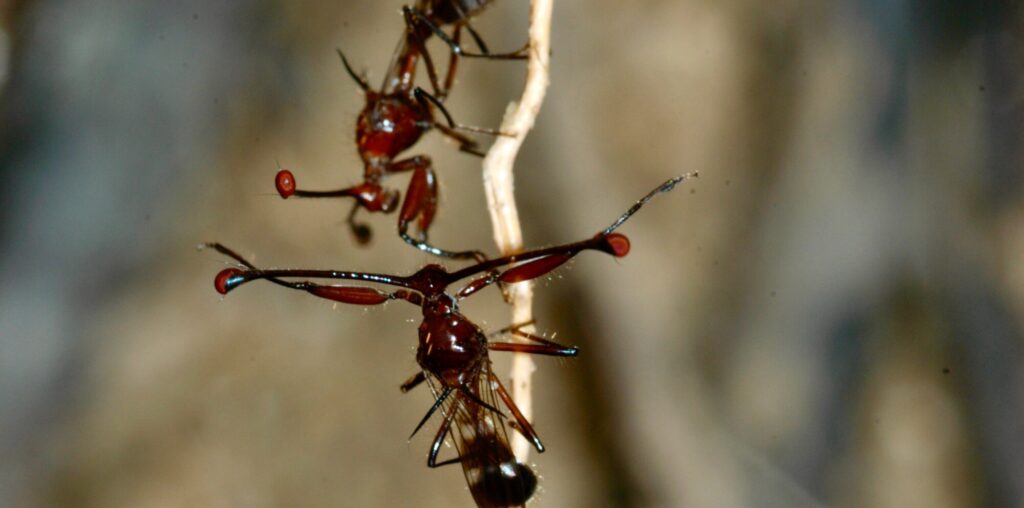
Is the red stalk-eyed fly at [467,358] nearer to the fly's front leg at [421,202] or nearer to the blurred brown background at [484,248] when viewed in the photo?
the fly's front leg at [421,202]

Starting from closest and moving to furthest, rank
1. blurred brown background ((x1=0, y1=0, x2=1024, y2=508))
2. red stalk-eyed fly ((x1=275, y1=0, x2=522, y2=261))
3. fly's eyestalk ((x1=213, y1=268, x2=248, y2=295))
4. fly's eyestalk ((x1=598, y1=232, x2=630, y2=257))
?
fly's eyestalk ((x1=598, y1=232, x2=630, y2=257)), fly's eyestalk ((x1=213, y1=268, x2=248, y2=295)), red stalk-eyed fly ((x1=275, y1=0, x2=522, y2=261)), blurred brown background ((x1=0, y1=0, x2=1024, y2=508))

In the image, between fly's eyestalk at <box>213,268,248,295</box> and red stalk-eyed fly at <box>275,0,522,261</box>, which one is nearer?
fly's eyestalk at <box>213,268,248,295</box>

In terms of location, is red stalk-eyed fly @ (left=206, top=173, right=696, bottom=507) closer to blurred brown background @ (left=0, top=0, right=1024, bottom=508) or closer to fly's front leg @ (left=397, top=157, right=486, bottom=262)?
fly's front leg @ (left=397, top=157, right=486, bottom=262)

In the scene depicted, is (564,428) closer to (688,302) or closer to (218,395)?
(688,302)

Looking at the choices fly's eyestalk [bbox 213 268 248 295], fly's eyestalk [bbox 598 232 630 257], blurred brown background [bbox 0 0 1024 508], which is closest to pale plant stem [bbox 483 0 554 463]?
fly's eyestalk [bbox 598 232 630 257]

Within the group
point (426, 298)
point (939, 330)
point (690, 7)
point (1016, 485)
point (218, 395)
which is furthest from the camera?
point (218, 395)

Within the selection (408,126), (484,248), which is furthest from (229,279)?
(484,248)

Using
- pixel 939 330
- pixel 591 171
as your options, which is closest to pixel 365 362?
pixel 591 171
